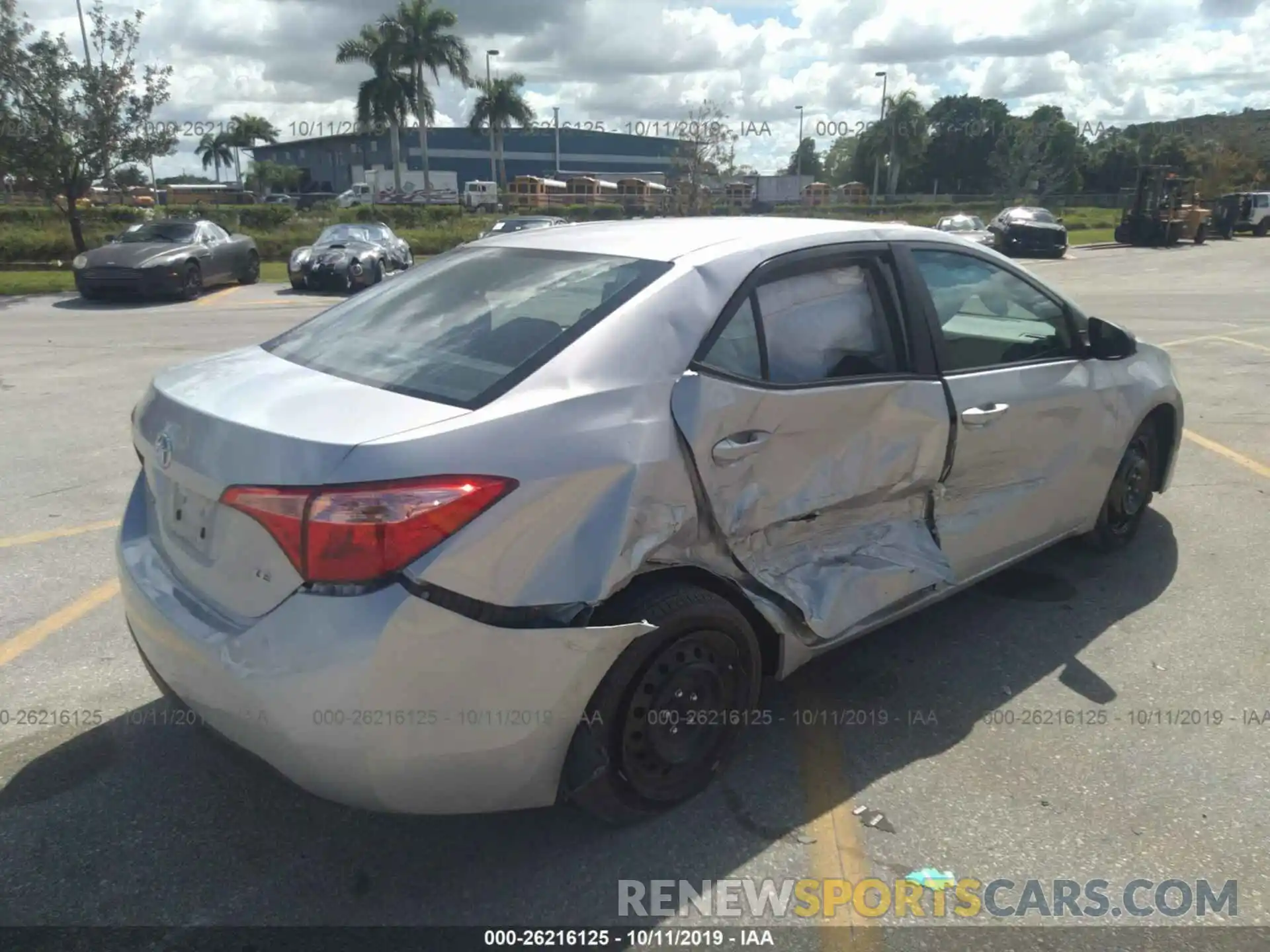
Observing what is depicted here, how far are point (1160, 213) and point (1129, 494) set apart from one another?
3518 centimetres

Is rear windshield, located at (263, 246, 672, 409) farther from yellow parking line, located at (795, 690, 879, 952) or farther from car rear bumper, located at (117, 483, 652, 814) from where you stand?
yellow parking line, located at (795, 690, 879, 952)

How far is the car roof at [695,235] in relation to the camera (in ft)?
→ 10.3

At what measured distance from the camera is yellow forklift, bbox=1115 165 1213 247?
3462cm

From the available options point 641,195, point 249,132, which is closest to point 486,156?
point 249,132

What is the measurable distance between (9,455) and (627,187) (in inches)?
1514

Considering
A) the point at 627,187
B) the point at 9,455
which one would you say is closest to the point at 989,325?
the point at 9,455

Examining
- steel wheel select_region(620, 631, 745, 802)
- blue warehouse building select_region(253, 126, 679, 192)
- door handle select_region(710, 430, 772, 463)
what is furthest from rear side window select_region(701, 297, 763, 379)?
blue warehouse building select_region(253, 126, 679, 192)

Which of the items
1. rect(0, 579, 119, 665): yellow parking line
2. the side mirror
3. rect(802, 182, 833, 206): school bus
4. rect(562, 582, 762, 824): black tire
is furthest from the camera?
rect(802, 182, 833, 206): school bus

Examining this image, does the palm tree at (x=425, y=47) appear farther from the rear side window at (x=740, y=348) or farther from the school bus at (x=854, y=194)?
the rear side window at (x=740, y=348)

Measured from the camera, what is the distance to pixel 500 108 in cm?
6606

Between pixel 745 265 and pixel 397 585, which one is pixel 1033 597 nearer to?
pixel 745 265

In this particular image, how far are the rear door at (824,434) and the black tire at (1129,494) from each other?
1625mm

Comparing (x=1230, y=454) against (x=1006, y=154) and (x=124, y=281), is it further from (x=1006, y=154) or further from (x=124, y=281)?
(x=1006, y=154)

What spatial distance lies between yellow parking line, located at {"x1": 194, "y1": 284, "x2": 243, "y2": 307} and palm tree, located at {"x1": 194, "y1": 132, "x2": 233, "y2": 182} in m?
101
